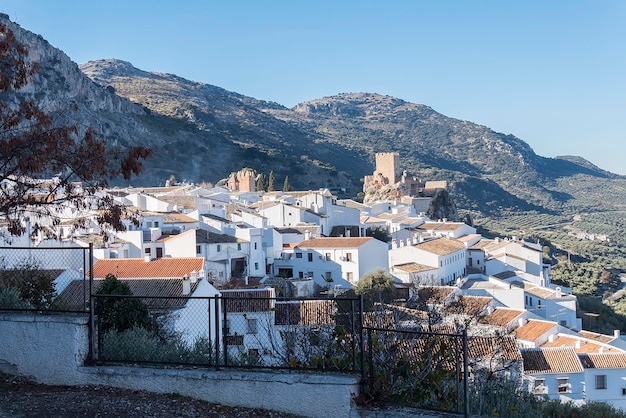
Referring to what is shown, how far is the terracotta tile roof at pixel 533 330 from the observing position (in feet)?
92.0

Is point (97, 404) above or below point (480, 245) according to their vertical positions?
below

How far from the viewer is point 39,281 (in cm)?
1050

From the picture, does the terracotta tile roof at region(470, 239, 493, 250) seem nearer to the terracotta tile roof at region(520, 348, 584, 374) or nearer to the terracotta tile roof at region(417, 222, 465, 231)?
the terracotta tile roof at region(417, 222, 465, 231)

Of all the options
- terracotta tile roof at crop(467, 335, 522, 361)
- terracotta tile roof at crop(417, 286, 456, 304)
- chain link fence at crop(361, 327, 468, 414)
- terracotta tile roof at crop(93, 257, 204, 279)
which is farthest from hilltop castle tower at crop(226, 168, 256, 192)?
chain link fence at crop(361, 327, 468, 414)

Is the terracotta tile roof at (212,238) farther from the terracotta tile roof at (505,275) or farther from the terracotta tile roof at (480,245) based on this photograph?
the terracotta tile roof at (480,245)

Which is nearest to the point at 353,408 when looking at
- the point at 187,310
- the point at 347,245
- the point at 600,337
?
the point at 187,310

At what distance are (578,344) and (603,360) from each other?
185 cm

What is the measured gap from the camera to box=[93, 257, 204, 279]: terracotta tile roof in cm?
2573

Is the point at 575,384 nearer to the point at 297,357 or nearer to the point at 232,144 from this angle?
the point at 297,357

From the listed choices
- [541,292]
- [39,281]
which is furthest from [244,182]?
[39,281]

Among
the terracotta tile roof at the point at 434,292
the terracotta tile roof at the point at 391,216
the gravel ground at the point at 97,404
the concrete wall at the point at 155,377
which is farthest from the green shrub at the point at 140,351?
the terracotta tile roof at the point at 391,216

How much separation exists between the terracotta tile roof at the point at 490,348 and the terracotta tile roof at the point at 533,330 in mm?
7364

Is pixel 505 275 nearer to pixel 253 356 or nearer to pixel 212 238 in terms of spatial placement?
pixel 212 238

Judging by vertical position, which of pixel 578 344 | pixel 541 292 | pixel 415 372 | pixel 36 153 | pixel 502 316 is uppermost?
pixel 36 153
